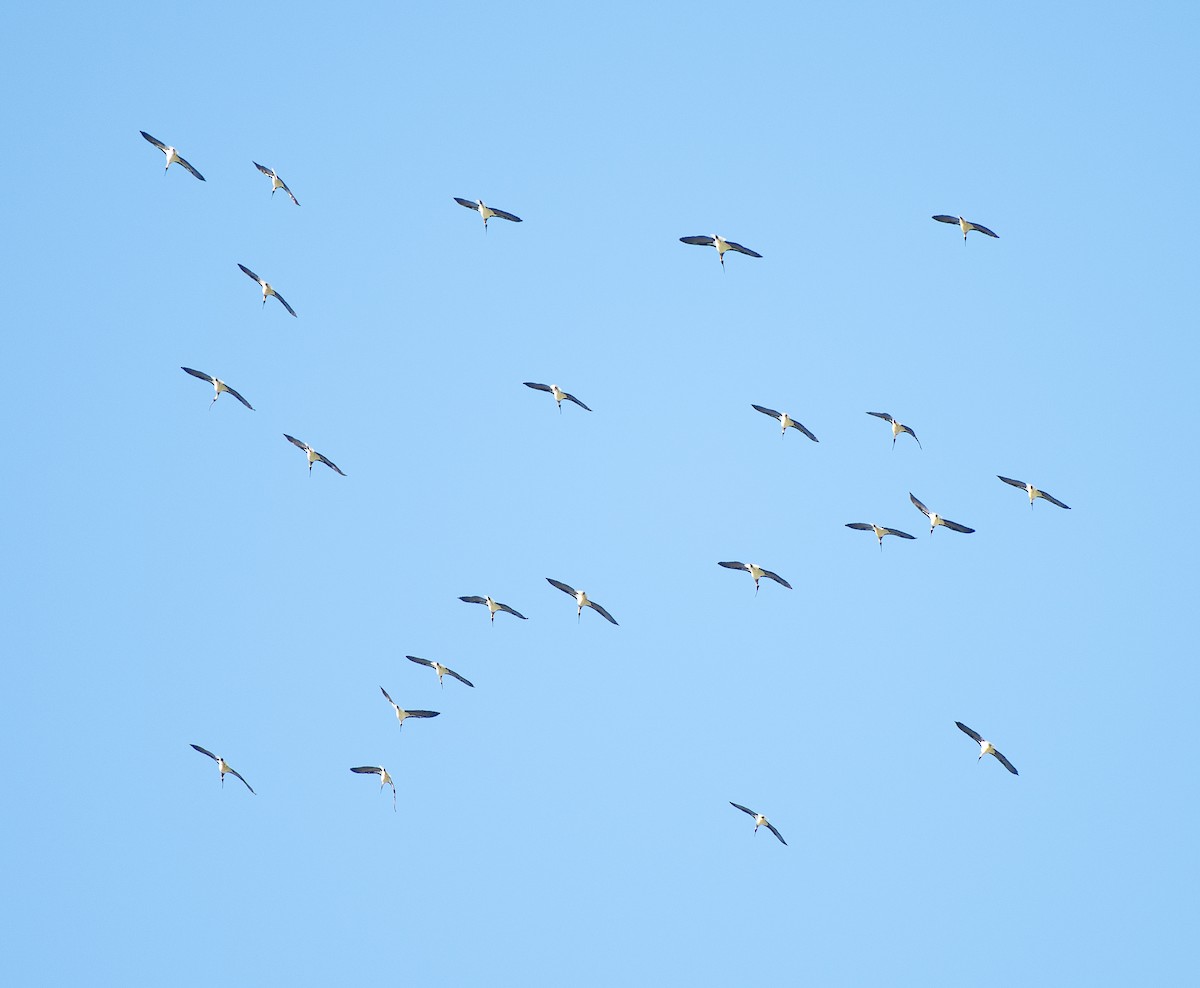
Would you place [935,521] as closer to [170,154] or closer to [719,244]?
[719,244]

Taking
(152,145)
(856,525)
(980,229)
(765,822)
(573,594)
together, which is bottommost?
(765,822)

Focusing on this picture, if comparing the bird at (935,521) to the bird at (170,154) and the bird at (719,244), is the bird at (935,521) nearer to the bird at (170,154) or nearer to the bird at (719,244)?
the bird at (719,244)

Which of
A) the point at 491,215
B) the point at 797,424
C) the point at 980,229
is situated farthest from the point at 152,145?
the point at 980,229

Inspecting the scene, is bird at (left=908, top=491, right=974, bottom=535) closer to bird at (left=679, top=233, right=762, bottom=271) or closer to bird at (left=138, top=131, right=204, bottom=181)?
bird at (left=679, top=233, right=762, bottom=271)

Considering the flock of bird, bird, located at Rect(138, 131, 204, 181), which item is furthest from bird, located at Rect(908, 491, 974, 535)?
bird, located at Rect(138, 131, 204, 181)

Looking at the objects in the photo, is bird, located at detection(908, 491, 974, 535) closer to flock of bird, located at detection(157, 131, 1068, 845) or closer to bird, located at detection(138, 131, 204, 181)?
flock of bird, located at detection(157, 131, 1068, 845)

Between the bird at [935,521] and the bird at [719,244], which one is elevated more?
the bird at [719,244]

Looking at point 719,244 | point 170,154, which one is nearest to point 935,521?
point 719,244

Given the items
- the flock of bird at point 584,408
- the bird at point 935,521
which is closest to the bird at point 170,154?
the flock of bird at point 584,408

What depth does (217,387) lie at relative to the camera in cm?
5656

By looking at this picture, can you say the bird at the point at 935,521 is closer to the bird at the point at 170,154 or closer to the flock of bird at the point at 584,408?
the flock of bird at the point at 584,408

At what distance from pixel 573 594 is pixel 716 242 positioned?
13035 mm

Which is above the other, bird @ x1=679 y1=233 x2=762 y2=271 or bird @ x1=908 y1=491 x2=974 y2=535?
bird @ x1=679 y1=233 x2=762 y2=271

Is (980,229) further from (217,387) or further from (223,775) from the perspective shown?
(223,775)
